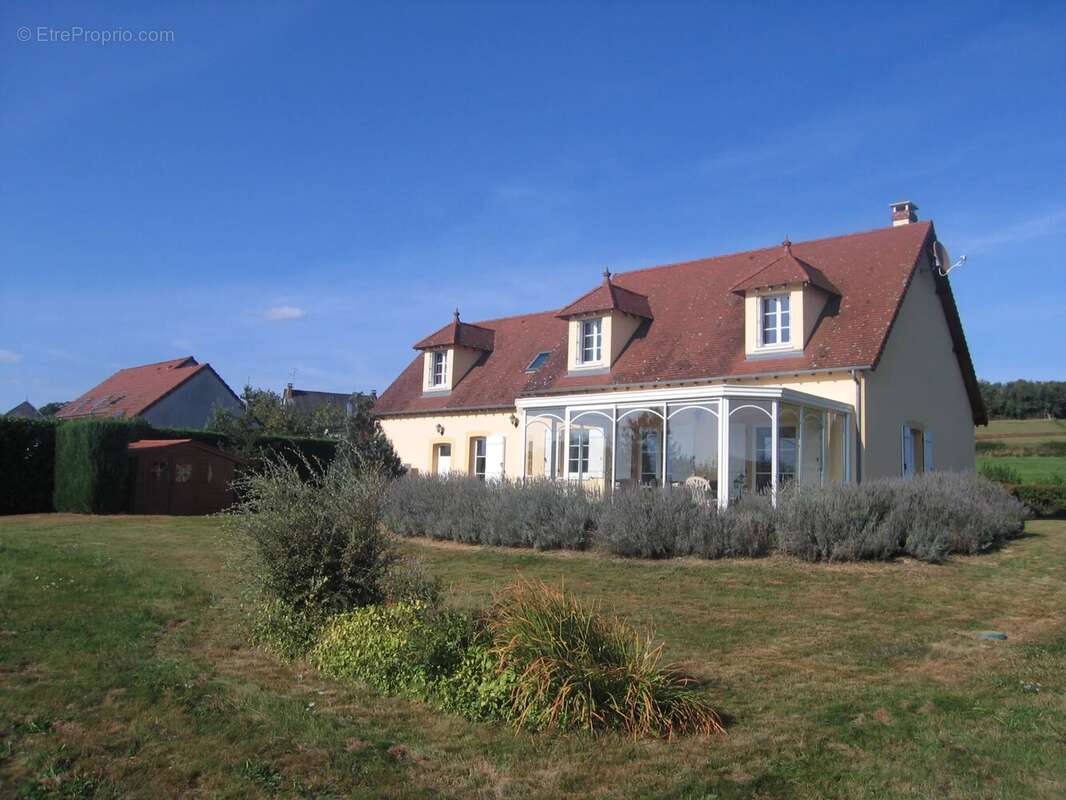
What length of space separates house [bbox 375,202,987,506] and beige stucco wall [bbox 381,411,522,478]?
66 mm

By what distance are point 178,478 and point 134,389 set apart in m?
19.6

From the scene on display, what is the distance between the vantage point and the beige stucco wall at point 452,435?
23.1 metres

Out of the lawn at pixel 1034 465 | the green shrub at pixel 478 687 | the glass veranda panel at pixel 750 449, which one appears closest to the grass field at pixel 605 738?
the green shrub at pixel 478 687

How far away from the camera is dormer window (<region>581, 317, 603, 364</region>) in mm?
21109

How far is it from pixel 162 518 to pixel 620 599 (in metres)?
14.3

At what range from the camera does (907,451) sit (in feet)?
60.4

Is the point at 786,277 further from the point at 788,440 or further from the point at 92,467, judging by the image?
the point at 92,467

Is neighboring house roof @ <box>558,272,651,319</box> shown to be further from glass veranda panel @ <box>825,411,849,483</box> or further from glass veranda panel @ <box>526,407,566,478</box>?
glass veranda panel @ <box>825,411,849,483</box>

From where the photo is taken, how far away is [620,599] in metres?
9.37

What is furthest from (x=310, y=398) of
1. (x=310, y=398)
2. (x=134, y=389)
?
(x=134, y=389)

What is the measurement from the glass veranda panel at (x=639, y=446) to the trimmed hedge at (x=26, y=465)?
14.8 metres

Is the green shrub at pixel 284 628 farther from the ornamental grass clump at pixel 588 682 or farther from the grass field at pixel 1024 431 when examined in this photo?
the grass field at pixel 1024 431

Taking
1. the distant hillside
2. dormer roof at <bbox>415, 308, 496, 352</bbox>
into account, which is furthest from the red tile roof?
the distant hillside

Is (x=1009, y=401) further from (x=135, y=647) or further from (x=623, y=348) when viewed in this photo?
(x=135, y=647)
